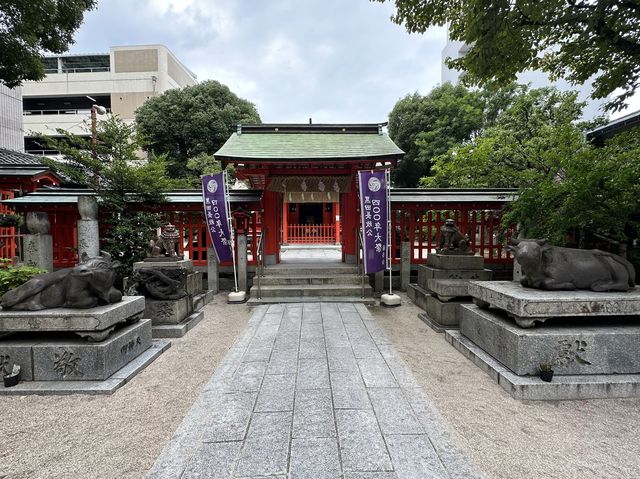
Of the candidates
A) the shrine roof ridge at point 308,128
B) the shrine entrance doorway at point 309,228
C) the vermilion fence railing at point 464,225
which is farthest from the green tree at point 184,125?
the vermilion fence railing at point 464,225

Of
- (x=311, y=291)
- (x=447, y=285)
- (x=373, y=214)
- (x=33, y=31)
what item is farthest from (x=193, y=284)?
(x=33, y=31)

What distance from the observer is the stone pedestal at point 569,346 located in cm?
351

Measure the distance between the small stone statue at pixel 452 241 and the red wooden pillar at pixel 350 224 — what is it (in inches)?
106

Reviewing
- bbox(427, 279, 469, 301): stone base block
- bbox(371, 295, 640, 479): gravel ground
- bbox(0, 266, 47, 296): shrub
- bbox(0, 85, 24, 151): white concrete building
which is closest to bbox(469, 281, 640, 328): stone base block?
bbox(371, 295, 640, 479): gravel ground

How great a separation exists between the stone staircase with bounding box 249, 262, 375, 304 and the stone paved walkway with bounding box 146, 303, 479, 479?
3025 millimetres

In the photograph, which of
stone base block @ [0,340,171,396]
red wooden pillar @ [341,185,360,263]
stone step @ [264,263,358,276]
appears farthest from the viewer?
red wooden pillar @ [341,185,360,263]

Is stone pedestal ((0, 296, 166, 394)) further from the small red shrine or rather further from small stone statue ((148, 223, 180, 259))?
the small red shrine

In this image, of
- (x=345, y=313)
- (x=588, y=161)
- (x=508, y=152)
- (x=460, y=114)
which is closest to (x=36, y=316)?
(x=345, y=313)

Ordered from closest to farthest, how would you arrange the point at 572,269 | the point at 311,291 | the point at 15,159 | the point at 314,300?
the point at 572,269, the point at 314,300, the point at 311,291, the point at 15,159

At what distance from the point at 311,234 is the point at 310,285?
9717 millimetres

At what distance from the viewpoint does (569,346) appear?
12.0 feet

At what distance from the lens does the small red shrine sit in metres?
8.42

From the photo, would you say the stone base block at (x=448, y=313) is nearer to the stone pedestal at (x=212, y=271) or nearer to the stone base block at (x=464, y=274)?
the stone base block at (x=464, y=274)

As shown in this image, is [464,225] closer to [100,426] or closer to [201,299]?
[201,299]
